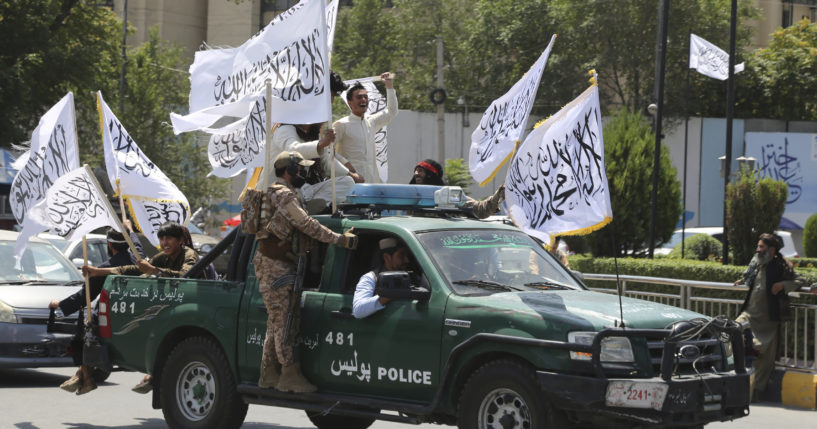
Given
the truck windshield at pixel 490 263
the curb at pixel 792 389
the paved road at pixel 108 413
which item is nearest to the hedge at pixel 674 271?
the curb at pixel 792 389

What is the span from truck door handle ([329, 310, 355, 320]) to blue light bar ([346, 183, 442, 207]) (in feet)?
3.15

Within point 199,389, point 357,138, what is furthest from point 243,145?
point 199,389

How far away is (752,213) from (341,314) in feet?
42.7

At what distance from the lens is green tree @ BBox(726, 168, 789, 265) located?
19.2 m

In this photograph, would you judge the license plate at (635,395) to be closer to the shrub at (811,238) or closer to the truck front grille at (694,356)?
the truck front grille at (694,356)

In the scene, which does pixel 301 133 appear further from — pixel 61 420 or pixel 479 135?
pixel 61 420

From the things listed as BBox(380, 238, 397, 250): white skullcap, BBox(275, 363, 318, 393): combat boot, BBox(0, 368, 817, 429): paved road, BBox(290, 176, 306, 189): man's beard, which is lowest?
BBox(0, 368, 817, 429): paved road

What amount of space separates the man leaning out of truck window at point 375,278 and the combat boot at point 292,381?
Result: 67cm

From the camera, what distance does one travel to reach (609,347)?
22.8ft

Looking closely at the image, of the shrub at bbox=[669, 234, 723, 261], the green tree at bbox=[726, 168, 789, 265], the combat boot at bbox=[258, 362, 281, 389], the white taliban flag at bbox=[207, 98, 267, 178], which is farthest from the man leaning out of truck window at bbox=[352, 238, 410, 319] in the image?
the shrub at bbox=[669, 234, 723, 261]

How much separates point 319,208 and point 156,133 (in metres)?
29.2

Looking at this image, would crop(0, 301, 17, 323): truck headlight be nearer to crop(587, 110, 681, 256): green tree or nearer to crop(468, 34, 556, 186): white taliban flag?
crop(468, 34, 556, 186): white taliban flag

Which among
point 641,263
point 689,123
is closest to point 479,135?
point 641,263

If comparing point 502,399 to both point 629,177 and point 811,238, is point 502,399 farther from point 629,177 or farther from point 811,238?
point 811,238
